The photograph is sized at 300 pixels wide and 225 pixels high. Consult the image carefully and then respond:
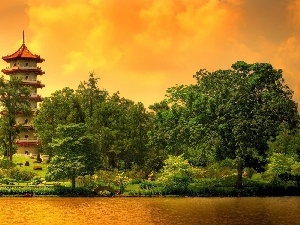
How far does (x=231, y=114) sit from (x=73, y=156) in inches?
690

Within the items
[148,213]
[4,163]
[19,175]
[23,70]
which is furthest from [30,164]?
[148,213]

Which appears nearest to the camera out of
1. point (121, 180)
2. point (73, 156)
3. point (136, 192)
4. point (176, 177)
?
point (136, 192)

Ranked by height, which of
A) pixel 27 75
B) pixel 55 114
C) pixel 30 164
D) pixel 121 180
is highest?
pixel 27 75

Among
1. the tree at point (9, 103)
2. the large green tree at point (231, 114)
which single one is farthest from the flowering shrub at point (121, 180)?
the tree at point (9, 103)

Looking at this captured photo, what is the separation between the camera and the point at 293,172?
2507 inches

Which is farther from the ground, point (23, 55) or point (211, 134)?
point (23, 55)

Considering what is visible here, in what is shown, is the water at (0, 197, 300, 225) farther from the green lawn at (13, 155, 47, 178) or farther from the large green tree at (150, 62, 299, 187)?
the green lawn at (13, 155, 47, 178)

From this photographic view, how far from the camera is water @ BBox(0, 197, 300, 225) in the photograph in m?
35.3

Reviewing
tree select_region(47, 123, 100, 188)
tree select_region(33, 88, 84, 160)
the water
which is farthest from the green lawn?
the water

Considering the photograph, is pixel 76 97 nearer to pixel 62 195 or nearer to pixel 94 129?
pixel 94 129

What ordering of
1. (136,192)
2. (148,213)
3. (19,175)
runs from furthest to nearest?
(19,175)
(136,192)
(148,213)

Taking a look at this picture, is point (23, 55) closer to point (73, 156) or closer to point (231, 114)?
point (73, 156)

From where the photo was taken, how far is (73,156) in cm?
6197

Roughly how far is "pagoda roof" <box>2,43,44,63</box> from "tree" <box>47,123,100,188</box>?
1627 inches
